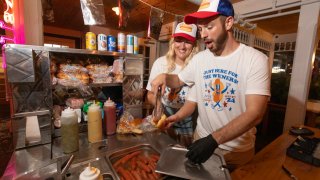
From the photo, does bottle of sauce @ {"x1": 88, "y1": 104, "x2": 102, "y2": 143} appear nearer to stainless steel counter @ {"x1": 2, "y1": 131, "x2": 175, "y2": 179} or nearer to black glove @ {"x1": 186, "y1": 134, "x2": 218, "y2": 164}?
stainless steel counter @ {"x1": 2, "y1": 131, "x2": 175, "y2": 179}

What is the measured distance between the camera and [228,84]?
103 centimetres

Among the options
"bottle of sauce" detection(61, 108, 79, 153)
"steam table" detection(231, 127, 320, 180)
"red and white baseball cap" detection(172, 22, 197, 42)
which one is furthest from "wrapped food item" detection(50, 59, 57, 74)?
"steam table" detection(231, 127, 320, 180)

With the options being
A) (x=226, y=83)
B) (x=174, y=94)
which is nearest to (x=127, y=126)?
(x=174, y=94)

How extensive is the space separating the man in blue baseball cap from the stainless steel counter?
0.21 metres

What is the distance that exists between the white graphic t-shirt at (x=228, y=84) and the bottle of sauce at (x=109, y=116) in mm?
591

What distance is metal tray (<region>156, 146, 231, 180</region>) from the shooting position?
0.70 m

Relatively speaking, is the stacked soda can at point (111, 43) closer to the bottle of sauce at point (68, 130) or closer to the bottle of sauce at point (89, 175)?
the bottle of sauce at point (68, 130)

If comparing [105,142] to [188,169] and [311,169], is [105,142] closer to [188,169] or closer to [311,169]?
[188,169]

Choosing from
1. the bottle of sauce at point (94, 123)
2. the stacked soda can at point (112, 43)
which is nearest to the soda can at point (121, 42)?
the stacked soda can at point (112, 43)

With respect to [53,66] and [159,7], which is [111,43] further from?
[159,7]

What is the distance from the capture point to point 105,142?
1.08m

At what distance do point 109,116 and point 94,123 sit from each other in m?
0.12

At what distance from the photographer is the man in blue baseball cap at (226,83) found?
2.88 feet

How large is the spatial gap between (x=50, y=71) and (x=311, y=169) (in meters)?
1.53
